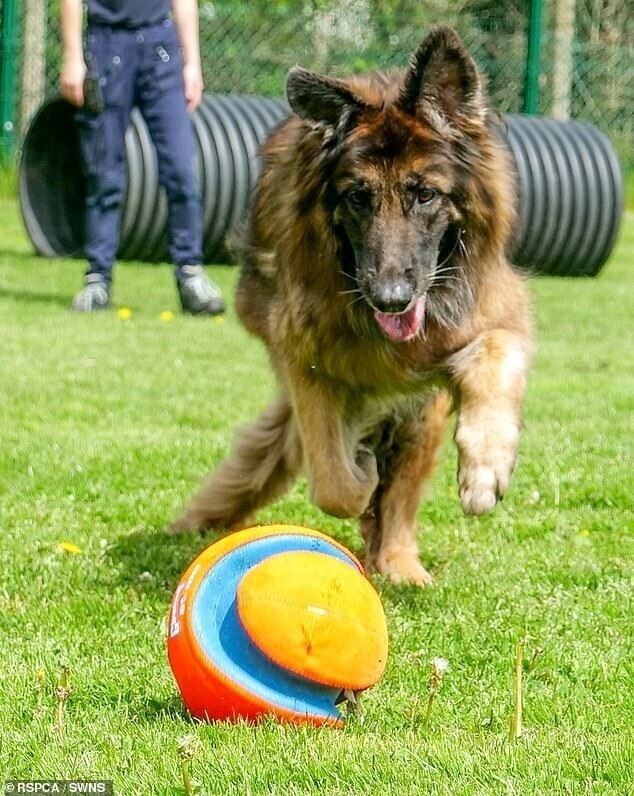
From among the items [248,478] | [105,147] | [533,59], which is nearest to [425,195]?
[248,478]

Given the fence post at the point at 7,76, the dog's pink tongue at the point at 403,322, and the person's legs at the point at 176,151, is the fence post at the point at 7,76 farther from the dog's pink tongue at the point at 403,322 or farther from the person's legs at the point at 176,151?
the dog's pink tongue at the point at 403,322

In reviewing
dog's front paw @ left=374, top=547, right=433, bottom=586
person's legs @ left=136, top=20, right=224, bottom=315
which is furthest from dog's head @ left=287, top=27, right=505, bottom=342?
person's legs @ left=136, top=20, right=224, bottom=315

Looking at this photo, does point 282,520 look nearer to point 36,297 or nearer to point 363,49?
point 36,297

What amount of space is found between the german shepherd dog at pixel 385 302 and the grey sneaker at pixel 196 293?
438 cm

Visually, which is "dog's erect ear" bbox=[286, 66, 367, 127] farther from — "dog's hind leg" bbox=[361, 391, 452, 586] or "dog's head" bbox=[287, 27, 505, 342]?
"dog's hind leg" bbox=[361, 391, 452, 586]

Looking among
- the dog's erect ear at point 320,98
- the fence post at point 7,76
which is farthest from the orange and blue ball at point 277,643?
the fence post at point 7,76

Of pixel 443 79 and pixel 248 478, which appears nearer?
pixel 443 79

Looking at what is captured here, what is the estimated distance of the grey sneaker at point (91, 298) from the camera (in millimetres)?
9070

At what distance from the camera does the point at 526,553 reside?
4.35m

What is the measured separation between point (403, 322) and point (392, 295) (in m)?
0.25

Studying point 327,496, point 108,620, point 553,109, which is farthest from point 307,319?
point 553,109

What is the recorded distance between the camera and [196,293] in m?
9.05

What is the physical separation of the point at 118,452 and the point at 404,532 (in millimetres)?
1623

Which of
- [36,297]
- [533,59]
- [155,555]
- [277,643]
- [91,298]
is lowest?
[533,59]
